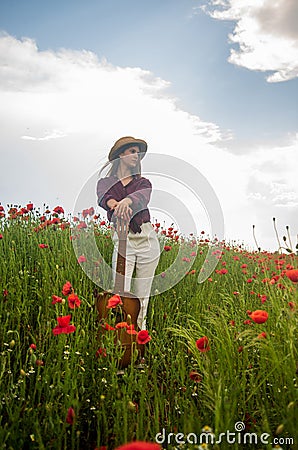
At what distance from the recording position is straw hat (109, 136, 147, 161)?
180 inches

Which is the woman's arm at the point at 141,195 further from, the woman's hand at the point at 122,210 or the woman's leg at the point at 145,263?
the woman's hand at the point at 122,210

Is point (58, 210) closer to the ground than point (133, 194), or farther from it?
farther from it

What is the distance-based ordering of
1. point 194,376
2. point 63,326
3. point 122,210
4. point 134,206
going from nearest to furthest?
point 63,326 < point 194,376 < point 122,210 < point 134,206

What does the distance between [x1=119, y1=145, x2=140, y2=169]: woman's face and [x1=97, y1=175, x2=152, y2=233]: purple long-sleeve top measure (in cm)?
16

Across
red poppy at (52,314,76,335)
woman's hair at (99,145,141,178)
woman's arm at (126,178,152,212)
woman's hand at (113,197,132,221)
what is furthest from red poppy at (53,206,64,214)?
red poppy at (52,314,76,335)

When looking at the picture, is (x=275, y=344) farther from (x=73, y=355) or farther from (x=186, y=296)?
(x=186, y=296)

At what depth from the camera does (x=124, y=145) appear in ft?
15.1

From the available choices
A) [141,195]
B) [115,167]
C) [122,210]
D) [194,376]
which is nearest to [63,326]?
[194,376]

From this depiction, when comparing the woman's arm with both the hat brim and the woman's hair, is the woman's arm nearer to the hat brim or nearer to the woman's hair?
the woman's hair

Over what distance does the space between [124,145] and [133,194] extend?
67 centimetres

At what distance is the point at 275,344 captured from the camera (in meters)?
2.76

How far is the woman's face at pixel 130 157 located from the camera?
4551 mm

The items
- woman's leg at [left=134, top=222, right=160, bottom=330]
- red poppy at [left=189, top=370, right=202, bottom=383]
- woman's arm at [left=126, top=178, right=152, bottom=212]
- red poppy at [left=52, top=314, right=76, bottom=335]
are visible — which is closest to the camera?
red poppy at [left=52, top=314, right=76, bottom=335]

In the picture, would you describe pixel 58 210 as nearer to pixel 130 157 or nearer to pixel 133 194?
pixel 130 157
